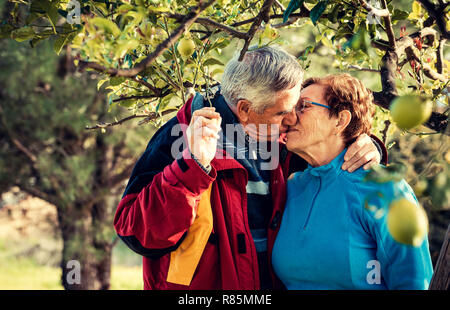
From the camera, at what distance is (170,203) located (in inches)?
A: 60.7

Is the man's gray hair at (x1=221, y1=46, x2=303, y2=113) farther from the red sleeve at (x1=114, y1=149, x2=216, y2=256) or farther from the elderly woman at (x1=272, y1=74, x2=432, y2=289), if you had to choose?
the red sleeve at (x1=114, y1=149, x2=216, y2=256)

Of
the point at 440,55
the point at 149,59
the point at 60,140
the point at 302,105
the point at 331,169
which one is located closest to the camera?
the point at 149,59

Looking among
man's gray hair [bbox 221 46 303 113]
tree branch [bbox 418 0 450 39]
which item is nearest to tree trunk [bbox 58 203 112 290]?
man's gray hair [bbox 221 46 303 113]

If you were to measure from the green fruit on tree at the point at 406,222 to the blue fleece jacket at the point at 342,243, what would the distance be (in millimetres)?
631

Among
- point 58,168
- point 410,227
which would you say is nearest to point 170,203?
point 410,227

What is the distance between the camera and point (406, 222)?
88 cm

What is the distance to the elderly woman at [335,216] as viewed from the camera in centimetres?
156

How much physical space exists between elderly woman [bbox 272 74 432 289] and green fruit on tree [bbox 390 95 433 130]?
0.51m

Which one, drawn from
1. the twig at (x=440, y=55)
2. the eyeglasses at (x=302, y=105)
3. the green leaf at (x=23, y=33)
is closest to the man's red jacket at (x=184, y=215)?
the eyeglasses at (x=302, y=105)

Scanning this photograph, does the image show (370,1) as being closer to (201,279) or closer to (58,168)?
(201,279)

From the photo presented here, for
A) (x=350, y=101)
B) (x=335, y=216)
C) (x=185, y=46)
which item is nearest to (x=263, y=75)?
(x=350, y=101)

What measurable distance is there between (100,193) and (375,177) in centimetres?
637

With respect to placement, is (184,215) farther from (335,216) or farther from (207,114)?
(335,216)

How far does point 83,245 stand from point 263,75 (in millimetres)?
5366
